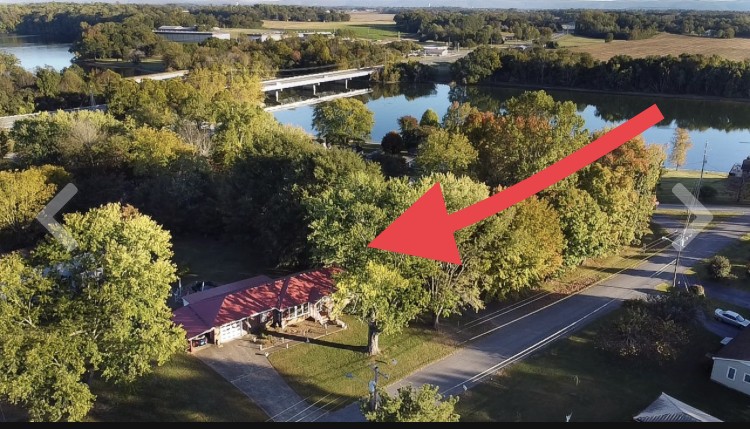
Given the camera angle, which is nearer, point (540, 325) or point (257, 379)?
point (257, 379)

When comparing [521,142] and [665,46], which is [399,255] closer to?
[521,142]

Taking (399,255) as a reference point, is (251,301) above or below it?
below

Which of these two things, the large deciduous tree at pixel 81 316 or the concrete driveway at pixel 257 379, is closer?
the large deciduous tree at pixel 81 316

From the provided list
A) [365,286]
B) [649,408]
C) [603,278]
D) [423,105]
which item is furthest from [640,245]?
[423,105]

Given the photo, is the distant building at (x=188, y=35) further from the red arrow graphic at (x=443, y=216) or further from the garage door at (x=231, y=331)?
the red arrow graphic at (x=443, y=216)

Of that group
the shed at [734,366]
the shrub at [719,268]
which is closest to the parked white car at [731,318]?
the shed at [734,366]

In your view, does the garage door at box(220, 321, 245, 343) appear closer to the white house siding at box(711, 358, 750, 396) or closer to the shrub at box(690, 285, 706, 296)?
the white house siding at box(711, 358, 750, 396)

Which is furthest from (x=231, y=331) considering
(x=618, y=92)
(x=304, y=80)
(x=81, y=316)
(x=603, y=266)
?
(x=618, y=92)
